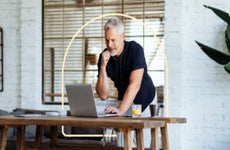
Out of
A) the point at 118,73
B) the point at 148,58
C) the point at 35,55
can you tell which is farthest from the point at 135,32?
the point at 118,73

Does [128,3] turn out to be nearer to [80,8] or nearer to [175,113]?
[80,8]

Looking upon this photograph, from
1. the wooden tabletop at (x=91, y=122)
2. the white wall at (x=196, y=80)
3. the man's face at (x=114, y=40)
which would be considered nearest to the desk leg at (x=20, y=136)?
the wooden tabletop at (x=91, y=122)

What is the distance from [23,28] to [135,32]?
142 cm

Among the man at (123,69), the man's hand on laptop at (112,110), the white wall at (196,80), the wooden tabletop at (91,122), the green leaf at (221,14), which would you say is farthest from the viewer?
the white wall at (196,80)

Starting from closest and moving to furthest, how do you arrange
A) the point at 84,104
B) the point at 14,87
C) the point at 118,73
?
1. the point at 84,104
2. the point at 118,73
3. the point at 14,87

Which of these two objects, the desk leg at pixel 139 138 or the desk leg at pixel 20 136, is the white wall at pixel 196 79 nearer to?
the desk leg at pixel 20 136

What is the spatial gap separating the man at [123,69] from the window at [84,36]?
254cm

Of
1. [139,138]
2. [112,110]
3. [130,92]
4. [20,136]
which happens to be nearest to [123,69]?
[130,92]

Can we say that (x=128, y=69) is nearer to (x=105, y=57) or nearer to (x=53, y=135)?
(x=105, y=57)

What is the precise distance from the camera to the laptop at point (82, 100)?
3.10 meters

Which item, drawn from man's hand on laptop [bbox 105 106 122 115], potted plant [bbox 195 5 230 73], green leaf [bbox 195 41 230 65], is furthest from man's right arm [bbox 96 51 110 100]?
green leaf [bbox 195 41 230 65]

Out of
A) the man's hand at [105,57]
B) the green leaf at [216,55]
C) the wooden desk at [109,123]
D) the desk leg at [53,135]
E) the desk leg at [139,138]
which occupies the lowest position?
the desk leg at [53,135]

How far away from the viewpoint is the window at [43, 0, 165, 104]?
6105 mm

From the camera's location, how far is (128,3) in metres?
6.18
